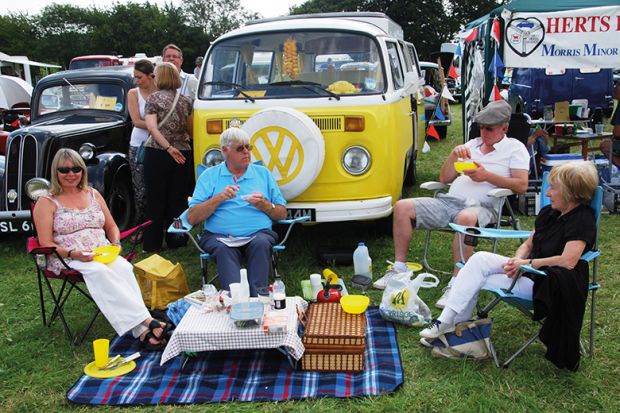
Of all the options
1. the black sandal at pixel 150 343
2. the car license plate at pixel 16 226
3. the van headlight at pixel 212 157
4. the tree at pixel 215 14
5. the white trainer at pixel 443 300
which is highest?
the tree at pixel 215 14

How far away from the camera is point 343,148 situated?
4.54m

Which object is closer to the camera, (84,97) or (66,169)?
(66,169)

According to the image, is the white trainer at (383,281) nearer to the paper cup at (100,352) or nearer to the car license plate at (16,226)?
the paper cup at (100,352)

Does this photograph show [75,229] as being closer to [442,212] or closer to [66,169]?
[66,169]

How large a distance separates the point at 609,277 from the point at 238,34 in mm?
3755

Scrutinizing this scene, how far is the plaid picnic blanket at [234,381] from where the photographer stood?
2975 mm

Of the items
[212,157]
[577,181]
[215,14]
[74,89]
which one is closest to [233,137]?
[212,157]

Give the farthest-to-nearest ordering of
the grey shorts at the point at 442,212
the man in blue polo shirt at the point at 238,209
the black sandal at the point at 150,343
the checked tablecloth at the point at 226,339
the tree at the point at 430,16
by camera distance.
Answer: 1. the tree at the point at 430,16
2. the grey shorts at the point at 442,212
3. the man in blue polo shirt at the point at 238,209
4. the black sandal at the point at 150,343
5. the checked tablecloth at the point at 226,339

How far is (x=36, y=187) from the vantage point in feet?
16.1

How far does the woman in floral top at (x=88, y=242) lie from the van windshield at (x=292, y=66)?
5.01 feet

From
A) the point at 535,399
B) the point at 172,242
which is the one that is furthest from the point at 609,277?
the point at 172,242

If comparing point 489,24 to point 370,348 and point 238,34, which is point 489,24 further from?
point 370,348

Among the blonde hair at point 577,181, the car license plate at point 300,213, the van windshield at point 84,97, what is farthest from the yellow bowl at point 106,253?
A: the van windshield at point 84,97

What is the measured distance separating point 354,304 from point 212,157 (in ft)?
6.53
